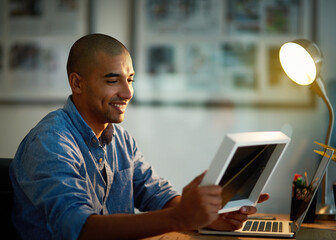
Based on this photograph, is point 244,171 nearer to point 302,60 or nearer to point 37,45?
point 302,60

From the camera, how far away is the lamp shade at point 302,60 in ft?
5.37

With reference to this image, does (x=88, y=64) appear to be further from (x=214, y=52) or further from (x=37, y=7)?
(x=37, y=7)

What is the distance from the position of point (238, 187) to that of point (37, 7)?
1.90m

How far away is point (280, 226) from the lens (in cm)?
141

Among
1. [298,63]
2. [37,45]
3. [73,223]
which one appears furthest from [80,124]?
[37,45]

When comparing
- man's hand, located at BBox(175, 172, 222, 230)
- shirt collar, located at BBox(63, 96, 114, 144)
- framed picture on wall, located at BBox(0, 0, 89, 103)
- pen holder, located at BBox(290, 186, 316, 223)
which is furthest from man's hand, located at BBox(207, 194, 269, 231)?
framed picture on wall, located at BBox(0, 0, 89, 103)

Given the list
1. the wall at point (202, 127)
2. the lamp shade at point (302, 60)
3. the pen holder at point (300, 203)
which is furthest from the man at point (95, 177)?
the wall at point (202, 127)

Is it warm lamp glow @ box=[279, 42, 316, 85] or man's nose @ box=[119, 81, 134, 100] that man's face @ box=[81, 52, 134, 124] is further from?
warm lamp glow @ box=[279, 42, 316, 85]

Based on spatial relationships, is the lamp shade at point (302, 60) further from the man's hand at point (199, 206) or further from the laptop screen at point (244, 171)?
the man's hand at point (199, 206)

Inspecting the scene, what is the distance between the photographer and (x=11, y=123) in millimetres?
2637

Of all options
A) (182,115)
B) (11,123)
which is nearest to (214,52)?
(182,115)

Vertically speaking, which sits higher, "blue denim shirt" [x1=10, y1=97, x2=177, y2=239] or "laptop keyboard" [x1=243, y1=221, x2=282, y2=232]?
"blue denim shirt" [x1=10, y1=97, x2=177, y2=239]

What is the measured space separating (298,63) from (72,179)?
1.04m

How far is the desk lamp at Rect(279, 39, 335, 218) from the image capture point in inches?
64.3
